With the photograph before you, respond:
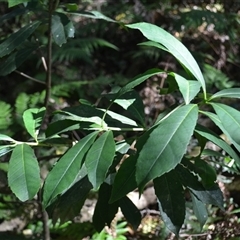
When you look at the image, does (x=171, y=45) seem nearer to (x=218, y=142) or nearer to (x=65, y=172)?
(x=218, y=142)

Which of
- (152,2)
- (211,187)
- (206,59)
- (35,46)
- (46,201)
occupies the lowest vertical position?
(206,59)

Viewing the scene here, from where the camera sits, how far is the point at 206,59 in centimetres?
380

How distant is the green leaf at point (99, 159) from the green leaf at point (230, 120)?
261 millimetres

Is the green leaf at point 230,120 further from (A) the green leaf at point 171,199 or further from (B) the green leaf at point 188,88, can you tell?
(A) the green leaf at point 171,199

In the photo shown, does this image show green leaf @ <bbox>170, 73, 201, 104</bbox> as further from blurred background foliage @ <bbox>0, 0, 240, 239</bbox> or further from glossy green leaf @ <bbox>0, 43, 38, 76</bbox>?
blurred background foliage @ <bbox>0, 0, 240, 239</bbox>

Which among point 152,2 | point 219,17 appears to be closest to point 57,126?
point 219,17

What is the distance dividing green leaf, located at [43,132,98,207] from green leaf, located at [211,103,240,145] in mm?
325

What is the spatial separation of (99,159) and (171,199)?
0.23m

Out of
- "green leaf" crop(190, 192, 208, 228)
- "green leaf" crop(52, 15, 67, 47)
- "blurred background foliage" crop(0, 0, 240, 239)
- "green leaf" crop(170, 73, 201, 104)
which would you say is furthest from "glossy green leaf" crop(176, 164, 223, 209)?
"blurred background foliage" crop(0, 0, 240, 239)

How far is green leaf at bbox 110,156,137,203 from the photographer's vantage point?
94cm

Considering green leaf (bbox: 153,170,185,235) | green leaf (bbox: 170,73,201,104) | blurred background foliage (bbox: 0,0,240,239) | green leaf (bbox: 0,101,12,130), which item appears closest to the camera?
green leaf (bbox: 170,73,201,104)

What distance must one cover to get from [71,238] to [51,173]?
3.30ft

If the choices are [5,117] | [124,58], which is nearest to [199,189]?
[5,117]

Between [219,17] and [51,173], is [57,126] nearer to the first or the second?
[51,173]
